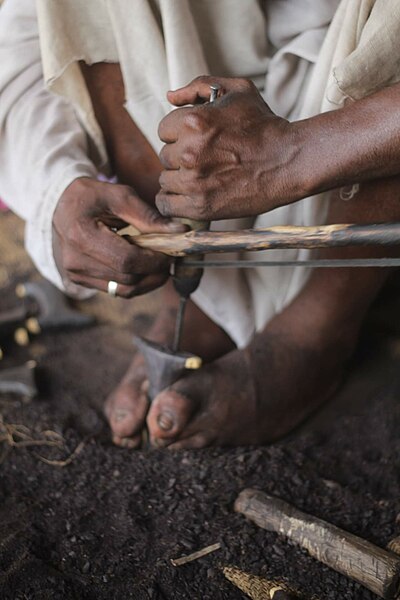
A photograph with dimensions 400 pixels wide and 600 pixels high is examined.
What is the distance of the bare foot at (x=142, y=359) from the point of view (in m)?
1.77

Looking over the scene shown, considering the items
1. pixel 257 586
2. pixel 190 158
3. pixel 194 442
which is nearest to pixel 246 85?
pixel 190 158

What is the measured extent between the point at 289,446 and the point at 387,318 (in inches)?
24.6

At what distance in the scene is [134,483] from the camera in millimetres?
1632

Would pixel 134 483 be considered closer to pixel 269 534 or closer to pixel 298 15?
pixel 269 534

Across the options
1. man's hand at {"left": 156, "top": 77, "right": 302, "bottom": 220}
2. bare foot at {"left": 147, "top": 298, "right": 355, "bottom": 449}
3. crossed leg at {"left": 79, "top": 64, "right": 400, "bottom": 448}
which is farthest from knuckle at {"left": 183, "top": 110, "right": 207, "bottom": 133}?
bare foot at {"left": 147, "top": 298, "right": 355, "bottom": 449}

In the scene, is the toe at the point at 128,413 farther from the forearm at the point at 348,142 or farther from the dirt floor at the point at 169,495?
the forearm at the point at 348,142

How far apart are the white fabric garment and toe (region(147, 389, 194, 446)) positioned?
31 cm

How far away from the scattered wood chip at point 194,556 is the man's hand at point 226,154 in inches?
24.0

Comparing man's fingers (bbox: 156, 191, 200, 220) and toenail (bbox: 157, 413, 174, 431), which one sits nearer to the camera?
man's fingers (bbox: 156, 191, 200, 220)

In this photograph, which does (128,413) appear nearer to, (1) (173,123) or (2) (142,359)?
(2) (142,359)

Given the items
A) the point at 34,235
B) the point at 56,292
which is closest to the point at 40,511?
the point at 34,235

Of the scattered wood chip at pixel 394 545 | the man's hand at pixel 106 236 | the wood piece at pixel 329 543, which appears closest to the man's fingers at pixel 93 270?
the man's hand at pixel 106 236

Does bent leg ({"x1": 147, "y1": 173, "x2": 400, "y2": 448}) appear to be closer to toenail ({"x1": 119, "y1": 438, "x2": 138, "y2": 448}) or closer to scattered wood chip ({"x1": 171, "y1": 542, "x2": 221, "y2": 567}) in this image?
toenail ({"x1": 119, "y1": 438, "x2": 138, "y2": 448})

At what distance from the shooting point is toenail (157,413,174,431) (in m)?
1.67
